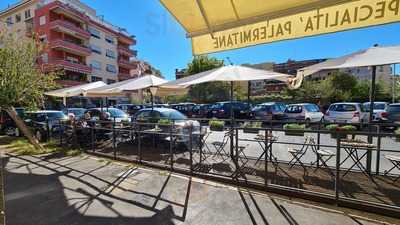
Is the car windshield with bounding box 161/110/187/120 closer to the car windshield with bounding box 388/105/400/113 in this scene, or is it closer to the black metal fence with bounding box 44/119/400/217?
the black metal fence with bounding box 44/119/400/217

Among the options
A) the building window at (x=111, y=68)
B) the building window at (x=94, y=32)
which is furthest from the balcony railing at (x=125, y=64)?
the building window at (x=94, y=32)

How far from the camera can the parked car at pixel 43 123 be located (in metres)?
10.1

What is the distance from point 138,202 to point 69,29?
110ft

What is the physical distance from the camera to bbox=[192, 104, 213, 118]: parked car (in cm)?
2227

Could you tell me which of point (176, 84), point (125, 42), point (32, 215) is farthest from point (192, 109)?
point (125, 42)

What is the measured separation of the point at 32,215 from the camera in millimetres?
3529

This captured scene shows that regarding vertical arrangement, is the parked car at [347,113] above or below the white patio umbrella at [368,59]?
below

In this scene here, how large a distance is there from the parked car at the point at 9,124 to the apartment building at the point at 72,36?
37.8 ft

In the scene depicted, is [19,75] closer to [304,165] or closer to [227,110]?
[304,165]

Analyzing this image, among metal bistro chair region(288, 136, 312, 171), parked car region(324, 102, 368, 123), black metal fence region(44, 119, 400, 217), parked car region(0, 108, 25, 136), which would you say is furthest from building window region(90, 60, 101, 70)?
metal bistro chair region(288, 136, 312, 171)

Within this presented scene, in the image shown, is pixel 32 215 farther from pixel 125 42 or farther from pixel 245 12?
pixel 125 42

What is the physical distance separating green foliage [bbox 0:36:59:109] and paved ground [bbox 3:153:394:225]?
137 inches

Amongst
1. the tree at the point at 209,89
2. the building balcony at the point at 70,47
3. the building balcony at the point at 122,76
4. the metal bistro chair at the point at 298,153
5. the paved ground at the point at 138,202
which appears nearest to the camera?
the paved ground at the point at 138,202

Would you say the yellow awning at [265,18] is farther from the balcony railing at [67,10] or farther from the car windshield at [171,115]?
the balcony railing at [67,10]
